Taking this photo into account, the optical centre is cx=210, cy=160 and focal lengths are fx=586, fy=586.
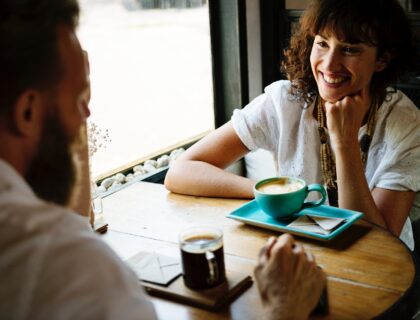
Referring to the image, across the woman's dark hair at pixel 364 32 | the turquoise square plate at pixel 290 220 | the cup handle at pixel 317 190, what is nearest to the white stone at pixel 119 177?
the woman's dark hair at pixel 364 32

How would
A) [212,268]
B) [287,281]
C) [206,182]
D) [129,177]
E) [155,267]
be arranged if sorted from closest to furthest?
[287,281], [212,268], [155,267], [206,182], [129,177]

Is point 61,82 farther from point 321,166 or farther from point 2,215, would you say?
point 321,166

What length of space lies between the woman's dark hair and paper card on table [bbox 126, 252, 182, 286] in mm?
969

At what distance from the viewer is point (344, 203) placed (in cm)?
176

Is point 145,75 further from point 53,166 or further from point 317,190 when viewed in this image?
point 53,166

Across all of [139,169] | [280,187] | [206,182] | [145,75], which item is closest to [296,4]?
[145,75]

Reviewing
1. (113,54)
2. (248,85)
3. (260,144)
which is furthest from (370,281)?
(248,85)

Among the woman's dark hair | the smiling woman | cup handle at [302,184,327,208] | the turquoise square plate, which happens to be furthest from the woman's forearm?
the woman's dark hair

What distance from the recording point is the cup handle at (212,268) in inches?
48.2

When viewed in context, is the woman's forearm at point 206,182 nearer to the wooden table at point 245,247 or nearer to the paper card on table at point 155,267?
the wooden table at point 245,247

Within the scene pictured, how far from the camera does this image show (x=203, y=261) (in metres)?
1.22

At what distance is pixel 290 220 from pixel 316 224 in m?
0.07

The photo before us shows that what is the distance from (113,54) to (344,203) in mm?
1240

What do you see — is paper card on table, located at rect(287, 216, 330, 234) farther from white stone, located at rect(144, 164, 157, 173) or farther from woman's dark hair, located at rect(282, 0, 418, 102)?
white stone, located at rect(144, 164, 157, 173)
